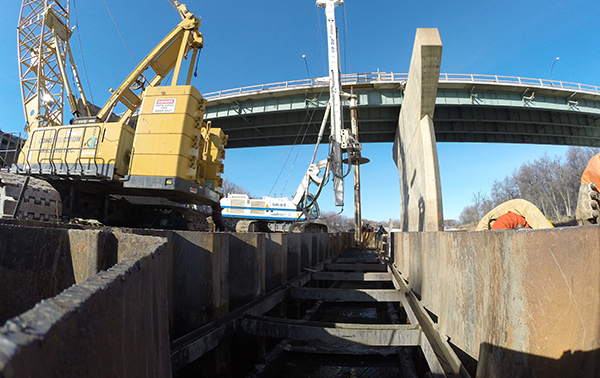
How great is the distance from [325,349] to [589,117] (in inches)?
1366

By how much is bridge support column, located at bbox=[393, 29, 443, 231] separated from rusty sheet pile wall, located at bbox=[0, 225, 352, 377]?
33.8 ft

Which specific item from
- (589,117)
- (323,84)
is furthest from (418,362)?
(589,117)

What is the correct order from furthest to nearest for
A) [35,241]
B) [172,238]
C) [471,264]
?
[172,238], [471,264], [35,241]

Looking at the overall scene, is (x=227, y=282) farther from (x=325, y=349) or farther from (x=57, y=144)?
(x=57, y=144)

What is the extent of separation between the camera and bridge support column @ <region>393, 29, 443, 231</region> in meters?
12.8

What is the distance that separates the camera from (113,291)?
97cm

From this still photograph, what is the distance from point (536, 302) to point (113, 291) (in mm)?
1990

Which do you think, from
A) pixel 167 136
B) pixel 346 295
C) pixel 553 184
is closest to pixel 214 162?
pixel 167 136

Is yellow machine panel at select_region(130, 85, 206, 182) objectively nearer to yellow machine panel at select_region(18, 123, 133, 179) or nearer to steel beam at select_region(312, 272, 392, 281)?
yellow machine panel at select_region(18, 123, 133, 179)

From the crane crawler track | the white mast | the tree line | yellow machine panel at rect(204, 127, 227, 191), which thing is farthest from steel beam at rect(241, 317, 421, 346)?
the tree line

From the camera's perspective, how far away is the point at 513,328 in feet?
5.88

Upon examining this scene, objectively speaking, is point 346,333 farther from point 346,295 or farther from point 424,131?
Answer: point 424,131

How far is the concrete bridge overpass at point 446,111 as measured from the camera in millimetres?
23922

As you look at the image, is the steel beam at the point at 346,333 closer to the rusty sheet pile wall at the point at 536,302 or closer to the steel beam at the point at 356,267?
the rusty sheet pile wall at the point at 536,302
